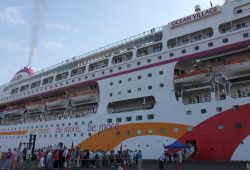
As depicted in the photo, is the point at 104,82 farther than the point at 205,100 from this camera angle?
Yes

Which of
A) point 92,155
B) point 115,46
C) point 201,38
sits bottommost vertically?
point 92,155

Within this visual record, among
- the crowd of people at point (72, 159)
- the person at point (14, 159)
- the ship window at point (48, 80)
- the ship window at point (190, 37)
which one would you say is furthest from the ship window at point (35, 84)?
the ship window at point (190, 37)

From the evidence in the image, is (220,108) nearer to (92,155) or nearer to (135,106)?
(135,106)

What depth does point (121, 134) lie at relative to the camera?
67.2 ft

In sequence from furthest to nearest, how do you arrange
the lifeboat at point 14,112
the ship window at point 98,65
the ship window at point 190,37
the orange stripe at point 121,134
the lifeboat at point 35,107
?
1. the lifeboat at point 14,112
2. the lifeboat at point 35,107
3. the ship window at point 98,65
4. the ship window at point 190,37
5. the orange stripe at point 121,134

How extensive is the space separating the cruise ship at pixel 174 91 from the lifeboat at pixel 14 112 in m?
10.8

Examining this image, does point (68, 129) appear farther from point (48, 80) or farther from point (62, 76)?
point (48, 80)

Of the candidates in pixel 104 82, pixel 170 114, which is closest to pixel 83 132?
pixel 104 82

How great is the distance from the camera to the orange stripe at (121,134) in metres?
17.7

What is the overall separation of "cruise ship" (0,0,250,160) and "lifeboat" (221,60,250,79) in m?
0.06

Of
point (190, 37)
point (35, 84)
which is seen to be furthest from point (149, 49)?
point (35, 84)

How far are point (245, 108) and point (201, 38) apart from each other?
22.0 feet

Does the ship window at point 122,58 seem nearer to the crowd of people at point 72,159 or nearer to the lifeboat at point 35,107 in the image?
the crowd of people at point 72,159

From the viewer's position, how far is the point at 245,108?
15.3 meters
